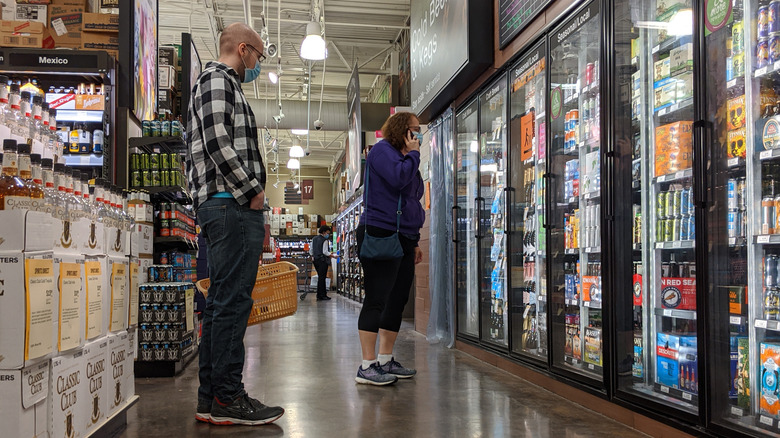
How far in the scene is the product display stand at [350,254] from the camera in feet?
43.6

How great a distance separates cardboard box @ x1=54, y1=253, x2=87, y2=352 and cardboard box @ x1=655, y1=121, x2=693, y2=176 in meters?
2.59

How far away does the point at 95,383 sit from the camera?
259 cm

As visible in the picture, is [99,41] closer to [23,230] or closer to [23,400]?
[23,230]

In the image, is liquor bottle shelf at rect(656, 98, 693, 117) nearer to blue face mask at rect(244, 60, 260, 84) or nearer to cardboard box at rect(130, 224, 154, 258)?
blue face mask at rect(244, 60, 260, 84)

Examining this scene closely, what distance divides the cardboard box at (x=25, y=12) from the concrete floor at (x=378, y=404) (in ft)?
10.6

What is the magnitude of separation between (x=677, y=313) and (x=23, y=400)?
8.70 ft

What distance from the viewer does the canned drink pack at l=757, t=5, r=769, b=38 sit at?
250 centimetres

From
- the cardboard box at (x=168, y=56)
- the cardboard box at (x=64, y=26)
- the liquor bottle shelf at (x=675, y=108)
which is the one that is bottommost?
the liquor bottle shelf at (x=675, y=108)

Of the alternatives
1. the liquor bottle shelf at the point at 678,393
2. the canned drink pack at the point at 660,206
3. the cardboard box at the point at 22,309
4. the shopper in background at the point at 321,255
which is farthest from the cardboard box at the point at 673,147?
the shopper in background at the point at 321,255

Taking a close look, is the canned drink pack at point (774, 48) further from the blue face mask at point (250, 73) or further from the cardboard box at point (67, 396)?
the cardboard box at point (67, 396)

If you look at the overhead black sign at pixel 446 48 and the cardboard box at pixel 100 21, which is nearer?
the overhead black sign at pixel 446 48

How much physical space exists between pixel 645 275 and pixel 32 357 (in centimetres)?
269

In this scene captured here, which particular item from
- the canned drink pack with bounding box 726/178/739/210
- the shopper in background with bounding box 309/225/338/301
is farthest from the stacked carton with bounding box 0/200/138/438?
the shopper in background with bounding box 309/225/338/301

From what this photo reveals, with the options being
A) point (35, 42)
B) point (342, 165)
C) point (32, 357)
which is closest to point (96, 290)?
point (32, 357)
